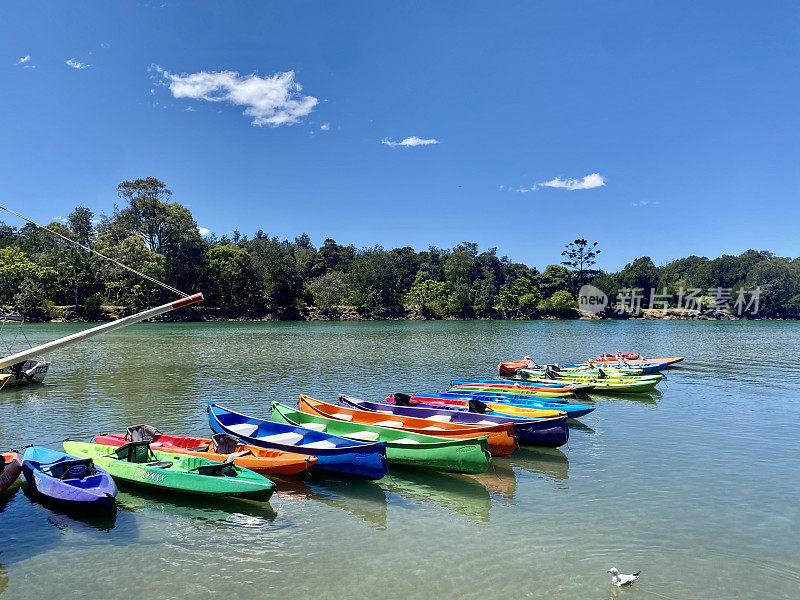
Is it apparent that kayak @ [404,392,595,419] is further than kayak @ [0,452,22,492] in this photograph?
Yes

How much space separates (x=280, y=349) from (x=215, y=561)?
40432 millimetres

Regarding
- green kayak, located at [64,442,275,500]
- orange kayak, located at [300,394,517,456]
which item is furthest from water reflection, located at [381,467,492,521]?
green kayak, located at [64,442,275,500]

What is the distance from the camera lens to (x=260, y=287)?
11088cm

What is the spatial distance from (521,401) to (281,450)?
11.1 metres

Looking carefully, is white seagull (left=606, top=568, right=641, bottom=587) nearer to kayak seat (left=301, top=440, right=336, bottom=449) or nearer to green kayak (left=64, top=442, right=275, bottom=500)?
green kayak (left=64, top=442, right=275, bottom=500)

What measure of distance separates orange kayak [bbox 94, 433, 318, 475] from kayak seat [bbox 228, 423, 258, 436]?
44.0 inches

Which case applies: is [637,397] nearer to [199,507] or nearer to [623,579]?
[623,579]

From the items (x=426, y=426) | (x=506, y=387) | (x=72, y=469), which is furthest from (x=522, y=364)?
(x=72, y=469)

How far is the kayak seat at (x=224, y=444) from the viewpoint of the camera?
14.5 meters

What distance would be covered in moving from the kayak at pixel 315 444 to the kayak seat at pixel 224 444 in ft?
1.51

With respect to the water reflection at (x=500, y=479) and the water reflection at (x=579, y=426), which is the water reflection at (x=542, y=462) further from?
the water reflection at (x=579, y=426)

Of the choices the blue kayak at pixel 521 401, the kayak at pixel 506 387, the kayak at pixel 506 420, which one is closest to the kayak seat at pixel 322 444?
the kayak at pixel 506 420

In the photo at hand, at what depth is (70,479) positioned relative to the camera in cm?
1242

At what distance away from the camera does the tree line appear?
307 feet
